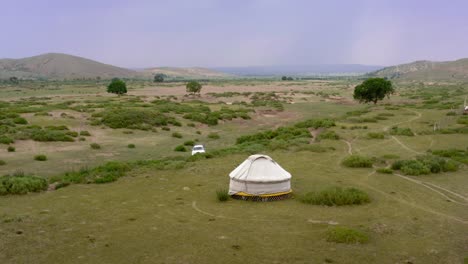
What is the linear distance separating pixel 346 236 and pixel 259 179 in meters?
5.73

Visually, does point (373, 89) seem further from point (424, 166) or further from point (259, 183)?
point (259, 183)

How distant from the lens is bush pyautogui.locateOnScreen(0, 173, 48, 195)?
66.8 ft

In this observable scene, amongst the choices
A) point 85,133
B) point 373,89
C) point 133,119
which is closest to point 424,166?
point 85,133

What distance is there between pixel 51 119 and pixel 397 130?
109 feet

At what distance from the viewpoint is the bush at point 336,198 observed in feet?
59.2

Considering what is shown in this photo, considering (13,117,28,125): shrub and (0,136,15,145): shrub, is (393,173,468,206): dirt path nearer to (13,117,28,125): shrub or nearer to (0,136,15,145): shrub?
(0,136,15,145): shrub

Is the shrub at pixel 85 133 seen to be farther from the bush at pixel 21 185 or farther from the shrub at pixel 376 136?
the shrub at pixel 376 136

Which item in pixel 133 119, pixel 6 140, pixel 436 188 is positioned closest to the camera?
pixel 436 188

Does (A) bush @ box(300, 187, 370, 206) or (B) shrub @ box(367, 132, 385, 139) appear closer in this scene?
(A) bush @ box(300, 187, 370, 206)

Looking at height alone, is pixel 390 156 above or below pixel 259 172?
below

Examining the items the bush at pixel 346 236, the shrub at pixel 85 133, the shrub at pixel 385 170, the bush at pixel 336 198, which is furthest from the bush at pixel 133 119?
the bush at pixel 346 236

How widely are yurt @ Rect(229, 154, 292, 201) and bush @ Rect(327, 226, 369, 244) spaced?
5066 mm

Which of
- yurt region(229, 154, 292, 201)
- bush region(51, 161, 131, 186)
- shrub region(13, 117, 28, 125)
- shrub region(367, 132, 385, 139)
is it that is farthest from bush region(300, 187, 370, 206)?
shrub region(13, 117, 28, 125)

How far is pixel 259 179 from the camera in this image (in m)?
19.0
